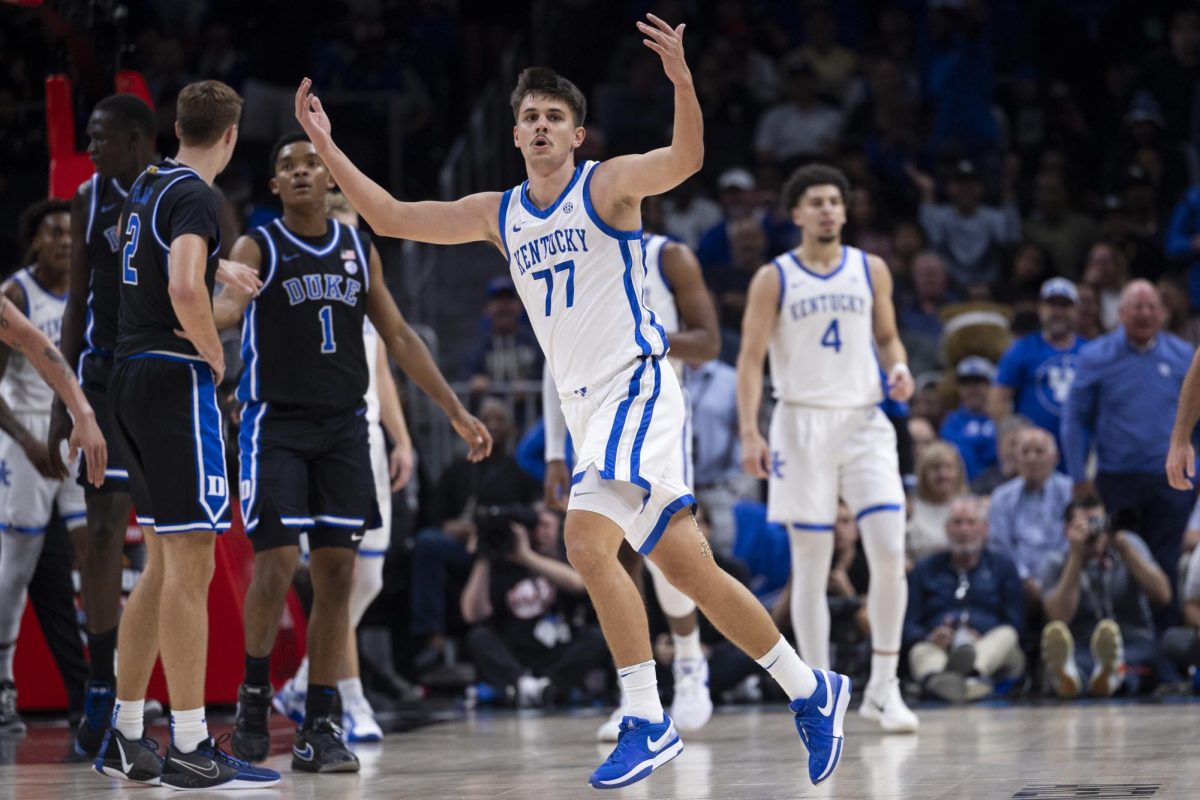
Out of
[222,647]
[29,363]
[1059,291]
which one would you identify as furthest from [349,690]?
[1059,291]

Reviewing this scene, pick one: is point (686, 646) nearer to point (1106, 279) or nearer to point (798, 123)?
point (1106, 279)

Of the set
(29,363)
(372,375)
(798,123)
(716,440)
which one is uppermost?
(798,123)

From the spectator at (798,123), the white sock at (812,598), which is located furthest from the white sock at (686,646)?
the spectator at (798,123)

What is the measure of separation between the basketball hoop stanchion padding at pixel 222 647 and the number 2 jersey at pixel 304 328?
2156 millimetres

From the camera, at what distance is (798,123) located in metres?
15.9

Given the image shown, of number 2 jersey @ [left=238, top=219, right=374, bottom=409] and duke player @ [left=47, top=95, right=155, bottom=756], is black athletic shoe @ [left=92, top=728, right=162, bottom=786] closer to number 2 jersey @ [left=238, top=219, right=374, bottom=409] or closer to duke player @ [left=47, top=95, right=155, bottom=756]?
duke player @ [left=47, top=95, right=155, bottom=756]

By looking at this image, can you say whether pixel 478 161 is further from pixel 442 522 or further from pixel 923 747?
pixel 923 747

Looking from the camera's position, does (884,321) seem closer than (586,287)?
No

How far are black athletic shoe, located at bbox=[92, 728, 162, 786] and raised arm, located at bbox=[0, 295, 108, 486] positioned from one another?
976mm

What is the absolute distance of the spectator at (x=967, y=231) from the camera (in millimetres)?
14742

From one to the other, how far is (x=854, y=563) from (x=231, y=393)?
13.1 feet

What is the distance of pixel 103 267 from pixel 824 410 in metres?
3.39

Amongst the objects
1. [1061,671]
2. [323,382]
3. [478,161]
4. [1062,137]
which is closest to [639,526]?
[323,382]

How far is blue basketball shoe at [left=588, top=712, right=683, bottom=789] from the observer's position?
18.2 ft
